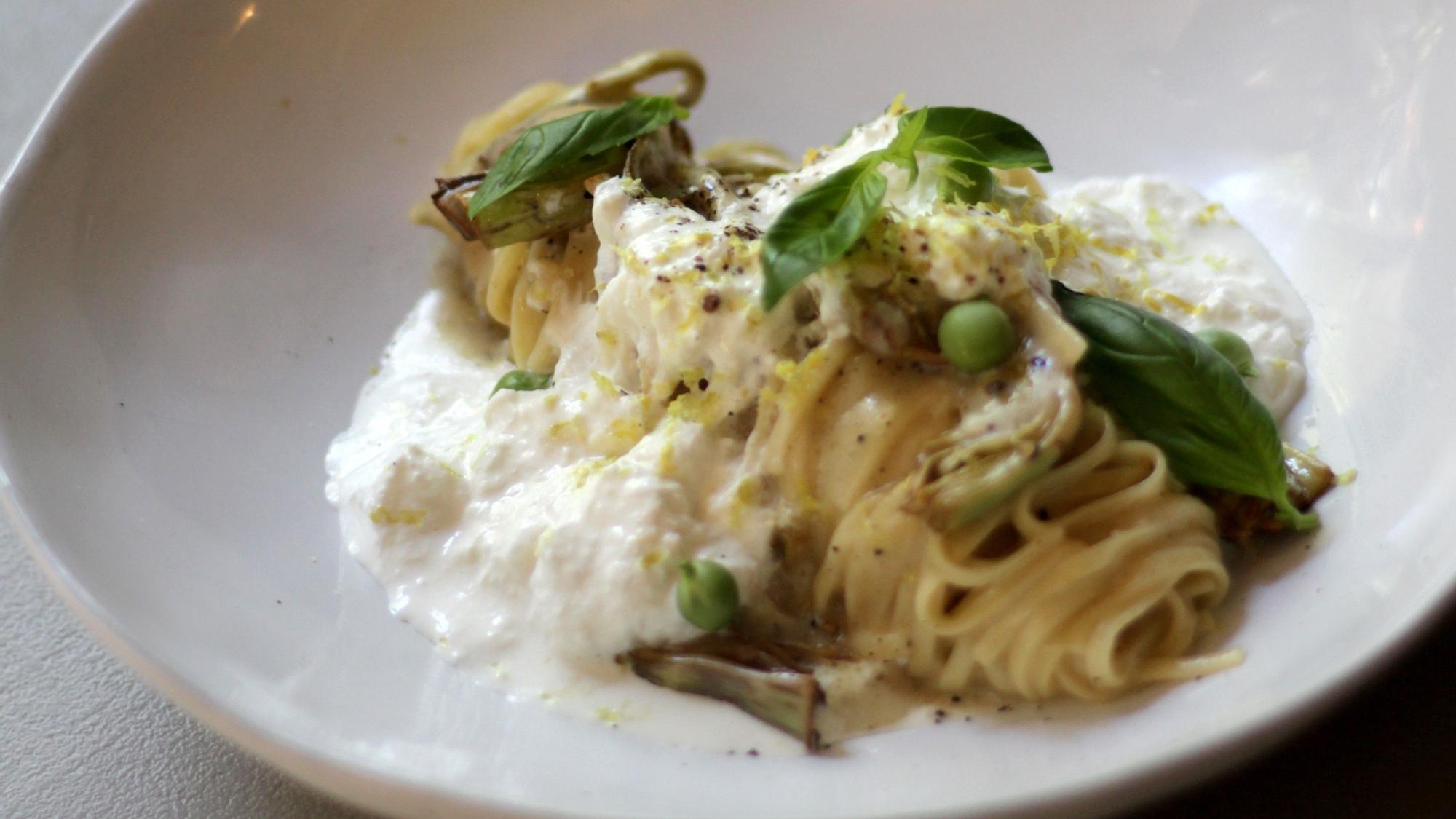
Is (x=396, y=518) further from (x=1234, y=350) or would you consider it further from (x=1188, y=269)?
(x=1188, y=269)

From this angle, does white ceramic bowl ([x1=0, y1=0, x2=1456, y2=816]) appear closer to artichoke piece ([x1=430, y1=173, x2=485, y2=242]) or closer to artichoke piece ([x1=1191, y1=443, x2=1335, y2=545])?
artichoke piece ([x1=1191, y1=443, x2=1335, y2=545])

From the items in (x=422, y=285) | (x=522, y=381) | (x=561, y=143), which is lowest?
(x=422, y=285)

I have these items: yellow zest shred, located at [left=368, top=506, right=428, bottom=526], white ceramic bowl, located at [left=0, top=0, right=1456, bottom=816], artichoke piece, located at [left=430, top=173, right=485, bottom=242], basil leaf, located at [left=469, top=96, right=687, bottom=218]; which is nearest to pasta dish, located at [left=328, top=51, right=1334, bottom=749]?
yellow zest shred, located at [left=368, top=506, right=428, bottom=526]

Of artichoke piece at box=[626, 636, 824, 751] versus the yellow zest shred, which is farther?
the yellow zest shred

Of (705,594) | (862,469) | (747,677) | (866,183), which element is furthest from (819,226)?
(747,677)

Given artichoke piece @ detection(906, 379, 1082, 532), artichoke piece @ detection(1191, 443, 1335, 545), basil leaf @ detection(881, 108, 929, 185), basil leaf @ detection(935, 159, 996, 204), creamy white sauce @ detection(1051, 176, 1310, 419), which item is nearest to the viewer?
artichoke piece @ detection(906, 379, 1082, 532)

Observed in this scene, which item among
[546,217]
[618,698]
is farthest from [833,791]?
[546,217]

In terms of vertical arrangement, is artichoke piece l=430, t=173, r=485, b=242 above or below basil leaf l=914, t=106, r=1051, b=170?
below
